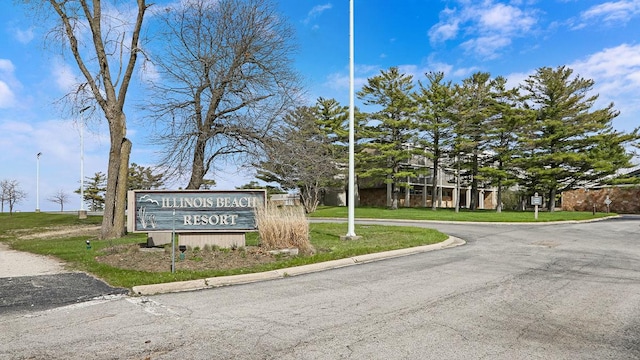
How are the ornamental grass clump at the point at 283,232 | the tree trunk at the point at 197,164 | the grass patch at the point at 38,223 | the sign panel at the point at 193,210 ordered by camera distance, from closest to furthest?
the ornamental grass clump at the point at 283,232
the sign panel at the point at 193,210
the tree trunk at the point at 197,164
the grass patch at the point at 38,223

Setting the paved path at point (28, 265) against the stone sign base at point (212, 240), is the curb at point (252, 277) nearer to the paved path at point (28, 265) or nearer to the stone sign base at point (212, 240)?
the paved path at point (28, 265)

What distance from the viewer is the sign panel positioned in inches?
440

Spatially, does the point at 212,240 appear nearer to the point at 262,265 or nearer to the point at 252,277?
the point at 262,265

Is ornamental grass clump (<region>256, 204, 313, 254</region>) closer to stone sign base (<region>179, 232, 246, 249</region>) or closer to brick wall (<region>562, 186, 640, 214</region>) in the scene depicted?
stone sign base (<region>179, 232, 246, 249</region>)

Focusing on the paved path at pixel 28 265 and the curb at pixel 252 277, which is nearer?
the curb at pixel 252 277

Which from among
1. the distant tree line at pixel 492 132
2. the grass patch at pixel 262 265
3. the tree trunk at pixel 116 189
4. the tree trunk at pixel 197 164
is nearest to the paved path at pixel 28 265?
the grass patch at pixel 262 265

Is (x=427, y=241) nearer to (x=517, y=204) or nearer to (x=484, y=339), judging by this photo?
(x=484, y=339)

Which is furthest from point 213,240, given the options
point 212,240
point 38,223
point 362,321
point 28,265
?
point 38,223

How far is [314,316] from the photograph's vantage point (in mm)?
5363

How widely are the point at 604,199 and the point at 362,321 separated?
166 feet

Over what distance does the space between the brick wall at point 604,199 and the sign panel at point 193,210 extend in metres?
46.5

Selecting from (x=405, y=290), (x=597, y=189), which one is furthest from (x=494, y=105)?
(x=405, y=290)

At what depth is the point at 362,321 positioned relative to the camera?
16.8 feet

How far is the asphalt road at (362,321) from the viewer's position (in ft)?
13.8
